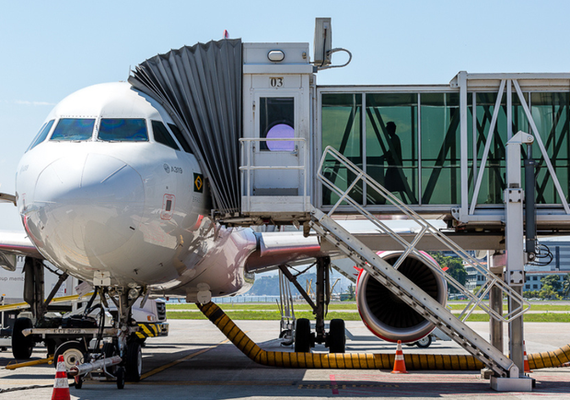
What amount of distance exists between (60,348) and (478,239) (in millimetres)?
7212

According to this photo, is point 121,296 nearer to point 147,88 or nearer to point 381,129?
point 147,88

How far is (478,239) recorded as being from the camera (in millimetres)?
12266

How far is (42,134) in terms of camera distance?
33.9 ft

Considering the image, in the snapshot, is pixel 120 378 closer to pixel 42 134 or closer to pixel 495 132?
pixel 42 134

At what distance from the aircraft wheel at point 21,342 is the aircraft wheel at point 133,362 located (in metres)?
5.83

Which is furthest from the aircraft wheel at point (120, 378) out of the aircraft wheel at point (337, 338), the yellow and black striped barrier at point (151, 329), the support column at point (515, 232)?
the yellow and black striped barrier at point (151, 329)

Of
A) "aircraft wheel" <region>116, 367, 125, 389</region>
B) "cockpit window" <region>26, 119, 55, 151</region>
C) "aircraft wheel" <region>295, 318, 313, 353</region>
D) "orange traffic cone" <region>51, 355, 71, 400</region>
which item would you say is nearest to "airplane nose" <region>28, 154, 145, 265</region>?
"cockpit window" <region>26, 119, 55, 151</region>

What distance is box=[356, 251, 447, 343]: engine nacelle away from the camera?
13.4 m

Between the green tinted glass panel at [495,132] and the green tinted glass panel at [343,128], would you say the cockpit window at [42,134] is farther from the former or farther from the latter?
the green tinted glass panel at [495,132]

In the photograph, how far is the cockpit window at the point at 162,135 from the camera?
10148mm

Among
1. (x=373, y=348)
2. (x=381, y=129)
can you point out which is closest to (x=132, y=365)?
(x=381, y=129)

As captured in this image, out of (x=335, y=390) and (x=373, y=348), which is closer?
(x=335, y=390)

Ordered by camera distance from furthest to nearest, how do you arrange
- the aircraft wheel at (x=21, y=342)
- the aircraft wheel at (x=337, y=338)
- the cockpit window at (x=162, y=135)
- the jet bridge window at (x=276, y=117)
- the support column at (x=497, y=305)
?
1. the aircraft wheel at (x=337, y=338)
2. the aircraft wheel at (x=21, y=342)
3. the support column at (x=497, y=305)
4. the jet bridge window at (x=276, y=117)
5. the cockpit window at (x=162, y=135)

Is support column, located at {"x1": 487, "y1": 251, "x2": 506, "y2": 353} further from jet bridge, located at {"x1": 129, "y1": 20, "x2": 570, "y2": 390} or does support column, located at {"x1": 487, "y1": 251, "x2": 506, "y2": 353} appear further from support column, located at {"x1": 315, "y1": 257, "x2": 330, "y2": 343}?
support column, located at {"x1": 315, "y1": 257, "x2": 330, "y2": 343}
